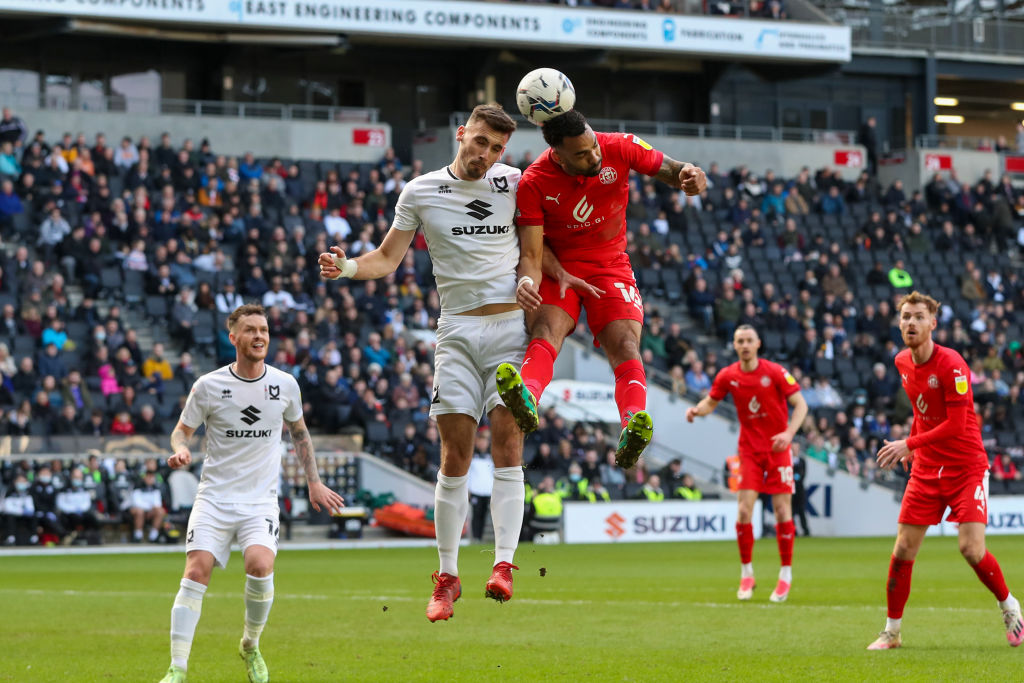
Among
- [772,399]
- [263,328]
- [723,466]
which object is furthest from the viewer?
[723,466]

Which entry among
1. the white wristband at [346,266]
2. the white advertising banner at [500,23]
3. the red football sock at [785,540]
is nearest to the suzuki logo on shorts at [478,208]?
the white wristband at [346,266]

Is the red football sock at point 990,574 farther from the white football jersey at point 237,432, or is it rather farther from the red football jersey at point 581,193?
the white football jersey at point 237,432

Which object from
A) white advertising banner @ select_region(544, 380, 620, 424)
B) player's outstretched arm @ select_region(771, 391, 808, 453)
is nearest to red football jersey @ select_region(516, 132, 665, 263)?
player's outstretched arm @ select_region(771, 391, 808, 453)

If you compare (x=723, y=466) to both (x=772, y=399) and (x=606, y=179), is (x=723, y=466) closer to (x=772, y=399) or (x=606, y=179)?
(x=772, y=399)

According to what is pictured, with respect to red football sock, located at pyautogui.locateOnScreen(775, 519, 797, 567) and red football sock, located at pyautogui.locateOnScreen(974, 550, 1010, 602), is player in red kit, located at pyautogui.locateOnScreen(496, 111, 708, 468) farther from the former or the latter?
red football sock, located at pyautogui.locateOnScreen(775, 519, 797, 567)

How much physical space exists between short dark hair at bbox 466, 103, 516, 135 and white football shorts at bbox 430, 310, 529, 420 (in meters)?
1.03

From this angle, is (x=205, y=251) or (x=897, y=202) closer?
(x=205, y=251)

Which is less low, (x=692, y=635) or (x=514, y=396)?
(x=514, y=396)

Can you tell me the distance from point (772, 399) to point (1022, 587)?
3.18 meters

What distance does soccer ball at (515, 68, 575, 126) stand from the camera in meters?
7.80

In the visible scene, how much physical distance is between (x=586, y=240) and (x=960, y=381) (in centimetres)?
373

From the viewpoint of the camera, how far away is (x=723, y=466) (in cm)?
3098

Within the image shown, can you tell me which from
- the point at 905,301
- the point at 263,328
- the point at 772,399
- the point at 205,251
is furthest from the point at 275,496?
the point at 205,251

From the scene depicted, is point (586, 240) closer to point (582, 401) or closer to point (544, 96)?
point (544, 96)
